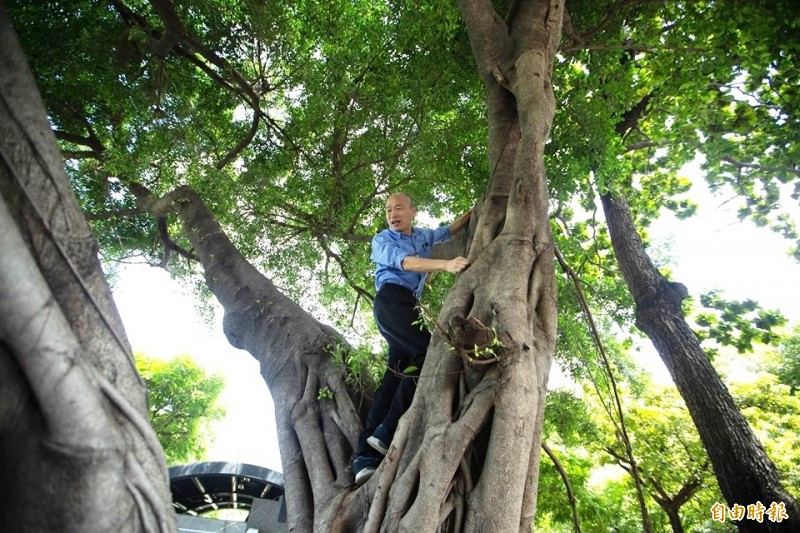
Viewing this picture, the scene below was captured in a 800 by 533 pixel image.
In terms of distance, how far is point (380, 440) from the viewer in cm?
293

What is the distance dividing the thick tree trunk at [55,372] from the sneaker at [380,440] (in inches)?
62.7

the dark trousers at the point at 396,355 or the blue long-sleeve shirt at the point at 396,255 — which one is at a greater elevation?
the blue long-sleeve shirt at the point at 396,255

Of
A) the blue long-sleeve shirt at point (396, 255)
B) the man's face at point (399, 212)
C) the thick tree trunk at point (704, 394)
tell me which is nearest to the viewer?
the blue long-sleeve shirt at point (396, 255)

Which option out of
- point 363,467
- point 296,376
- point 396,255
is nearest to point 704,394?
point 396,255

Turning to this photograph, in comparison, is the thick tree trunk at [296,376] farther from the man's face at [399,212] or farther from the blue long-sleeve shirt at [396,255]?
the man's face at [399,212]

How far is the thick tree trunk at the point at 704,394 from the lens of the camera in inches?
169

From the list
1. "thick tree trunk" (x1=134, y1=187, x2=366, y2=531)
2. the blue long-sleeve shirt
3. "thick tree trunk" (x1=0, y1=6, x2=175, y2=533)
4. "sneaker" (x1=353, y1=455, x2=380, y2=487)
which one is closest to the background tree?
"thick tree trunk" (x1=134, y1=187, x2=366, y2=531)

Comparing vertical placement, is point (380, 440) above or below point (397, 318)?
below

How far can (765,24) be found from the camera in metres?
3.47

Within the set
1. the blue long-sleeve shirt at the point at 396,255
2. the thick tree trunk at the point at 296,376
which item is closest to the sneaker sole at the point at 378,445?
the thick tree trunk at the point at 296,376

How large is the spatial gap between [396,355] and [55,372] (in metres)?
2.44

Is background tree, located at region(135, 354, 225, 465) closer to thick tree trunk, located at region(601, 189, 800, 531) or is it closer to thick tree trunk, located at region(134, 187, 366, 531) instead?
thick tree trunk, located at region(134, 187, 366, 531)

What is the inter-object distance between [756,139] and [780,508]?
3.66 m

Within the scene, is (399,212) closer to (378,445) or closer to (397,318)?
(397,318)
